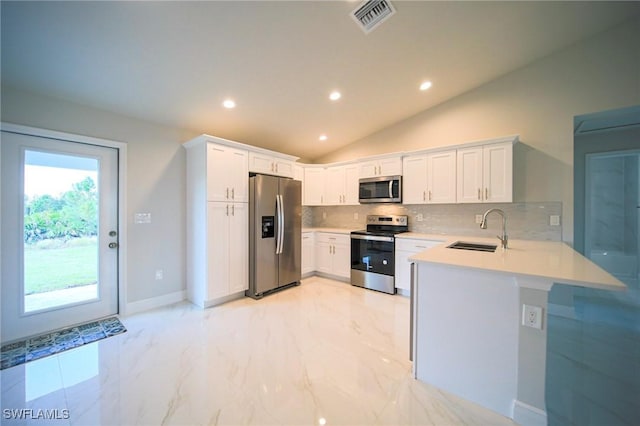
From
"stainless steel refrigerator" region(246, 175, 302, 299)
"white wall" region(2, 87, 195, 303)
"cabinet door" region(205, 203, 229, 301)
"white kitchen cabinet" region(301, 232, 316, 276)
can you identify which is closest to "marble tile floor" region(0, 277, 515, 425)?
"cabinet door" region(205, 203, 229, 301)

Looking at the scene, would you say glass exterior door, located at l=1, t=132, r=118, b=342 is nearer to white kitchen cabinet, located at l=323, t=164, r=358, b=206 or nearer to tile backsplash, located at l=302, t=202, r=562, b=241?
white kitchen cabinet, located at l=323, t=164, r=358, b=206

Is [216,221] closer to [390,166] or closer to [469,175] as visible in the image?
[390,166]

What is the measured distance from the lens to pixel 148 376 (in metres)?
1.93

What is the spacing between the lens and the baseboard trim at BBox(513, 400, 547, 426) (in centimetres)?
144

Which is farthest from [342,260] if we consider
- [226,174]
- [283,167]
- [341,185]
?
[226,174]

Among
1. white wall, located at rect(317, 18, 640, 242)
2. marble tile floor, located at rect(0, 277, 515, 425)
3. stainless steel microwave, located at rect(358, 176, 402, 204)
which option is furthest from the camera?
stainless steel microwave, located at rect(358, 176, 402, 204)

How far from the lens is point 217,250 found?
3312 millimetres

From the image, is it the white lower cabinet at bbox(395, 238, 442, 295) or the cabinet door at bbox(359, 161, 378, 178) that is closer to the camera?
the white lower cabinet at bbox(395, 238, 442, 295)

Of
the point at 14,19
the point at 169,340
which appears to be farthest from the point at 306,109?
the point at 169,340

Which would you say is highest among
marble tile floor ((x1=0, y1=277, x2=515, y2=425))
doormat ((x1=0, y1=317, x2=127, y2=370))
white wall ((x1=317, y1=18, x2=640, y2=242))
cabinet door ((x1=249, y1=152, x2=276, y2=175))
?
white wall ((x1=317, y1=18, x2=640, y2=242))

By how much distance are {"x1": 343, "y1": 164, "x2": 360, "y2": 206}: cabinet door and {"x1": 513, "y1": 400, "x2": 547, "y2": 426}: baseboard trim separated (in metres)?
3.32

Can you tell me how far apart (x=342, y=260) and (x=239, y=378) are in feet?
8.98

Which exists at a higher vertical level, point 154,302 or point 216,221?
point 216,221

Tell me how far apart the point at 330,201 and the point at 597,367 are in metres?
3.84
